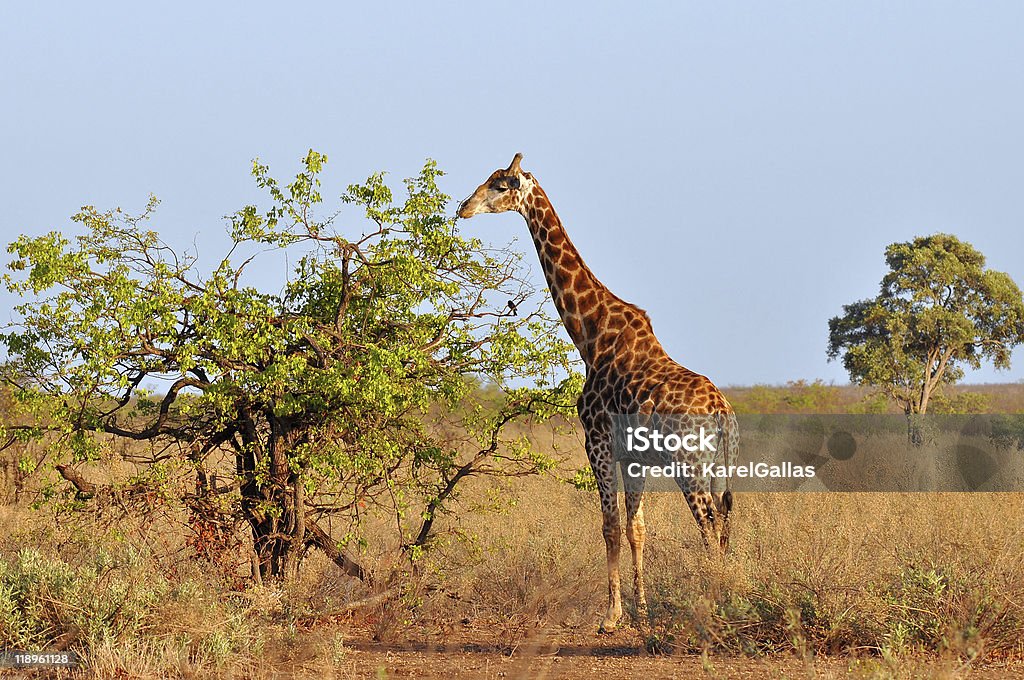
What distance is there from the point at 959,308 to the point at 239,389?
22487 millimetres

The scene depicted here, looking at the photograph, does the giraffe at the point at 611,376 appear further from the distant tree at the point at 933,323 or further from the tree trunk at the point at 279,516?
the distant tree at the point at 933,323

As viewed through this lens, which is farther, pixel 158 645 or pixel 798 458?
pixel 798 458

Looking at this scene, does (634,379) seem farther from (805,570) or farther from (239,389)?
(239,389)

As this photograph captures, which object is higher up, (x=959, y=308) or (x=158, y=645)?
(x=959, y=308)

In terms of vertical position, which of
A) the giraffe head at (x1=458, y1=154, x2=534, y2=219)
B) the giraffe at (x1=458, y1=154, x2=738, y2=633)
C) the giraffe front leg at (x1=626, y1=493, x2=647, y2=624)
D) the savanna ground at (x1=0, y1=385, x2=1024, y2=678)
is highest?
the giraffe head at (x1=458, y1=154, x2=534, y2=219)

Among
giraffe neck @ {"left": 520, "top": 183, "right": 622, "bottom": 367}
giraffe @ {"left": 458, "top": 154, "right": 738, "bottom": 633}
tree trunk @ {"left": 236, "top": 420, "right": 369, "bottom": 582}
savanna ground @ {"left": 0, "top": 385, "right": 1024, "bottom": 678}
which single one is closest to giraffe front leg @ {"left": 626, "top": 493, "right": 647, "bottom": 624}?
giraffe @ {"left": 458, "top": 154, "right": 738, "bottom": 633}

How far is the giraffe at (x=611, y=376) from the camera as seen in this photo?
876 cm

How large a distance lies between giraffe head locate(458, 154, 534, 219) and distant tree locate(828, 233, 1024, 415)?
741 inches

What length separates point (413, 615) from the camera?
941cm

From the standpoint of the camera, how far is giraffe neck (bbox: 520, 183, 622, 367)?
996cm

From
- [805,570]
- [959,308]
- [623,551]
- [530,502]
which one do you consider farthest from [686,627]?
[959,308]

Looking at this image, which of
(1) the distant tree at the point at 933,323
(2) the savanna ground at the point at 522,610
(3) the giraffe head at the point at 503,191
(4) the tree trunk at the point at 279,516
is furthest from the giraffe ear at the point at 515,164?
(1) the distant tree at the point at 933,323

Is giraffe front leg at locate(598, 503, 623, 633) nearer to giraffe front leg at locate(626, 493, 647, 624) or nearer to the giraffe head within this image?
giraffe front leg at locate(626, 493, 647, 624)

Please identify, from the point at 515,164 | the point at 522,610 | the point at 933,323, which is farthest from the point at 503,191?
the point at 933,323
